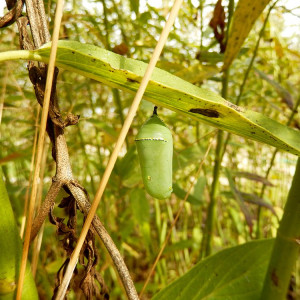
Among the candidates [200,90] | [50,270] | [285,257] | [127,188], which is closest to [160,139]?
[200,90]

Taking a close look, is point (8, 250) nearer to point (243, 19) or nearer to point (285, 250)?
point (285, 250)

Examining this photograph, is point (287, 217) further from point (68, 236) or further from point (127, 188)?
point (127, 188)

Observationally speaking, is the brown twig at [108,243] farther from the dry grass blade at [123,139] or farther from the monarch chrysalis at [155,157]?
the monarch chrysalis at [155,157]

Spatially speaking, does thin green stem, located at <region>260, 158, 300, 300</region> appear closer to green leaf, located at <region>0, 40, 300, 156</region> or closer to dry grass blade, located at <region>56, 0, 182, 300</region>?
green leaf, located at <region>0, 40, 300, 156</region>

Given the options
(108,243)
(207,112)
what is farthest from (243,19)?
(108,243)

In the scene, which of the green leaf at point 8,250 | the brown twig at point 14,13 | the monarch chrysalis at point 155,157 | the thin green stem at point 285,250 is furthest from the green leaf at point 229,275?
the brown twig at point 14,13
